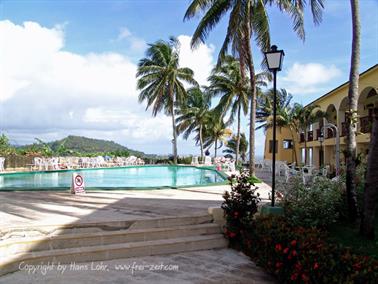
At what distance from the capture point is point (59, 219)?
567 cm

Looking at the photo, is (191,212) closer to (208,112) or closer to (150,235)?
(150,235)

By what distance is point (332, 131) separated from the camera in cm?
2464

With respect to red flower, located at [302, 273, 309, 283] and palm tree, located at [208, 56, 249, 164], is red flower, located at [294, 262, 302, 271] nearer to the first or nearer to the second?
red flower, located at [302, 273, 309, 283]

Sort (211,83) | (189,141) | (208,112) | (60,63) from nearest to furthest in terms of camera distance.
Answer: (60,63) < (211,83) < (208,112) < (189,141)

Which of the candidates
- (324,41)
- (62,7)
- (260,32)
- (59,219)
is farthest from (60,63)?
(59,219)

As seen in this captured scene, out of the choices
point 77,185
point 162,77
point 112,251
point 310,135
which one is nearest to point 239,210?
point 112,251

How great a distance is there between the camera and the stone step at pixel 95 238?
4.61 m

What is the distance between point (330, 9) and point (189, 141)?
33.4 m

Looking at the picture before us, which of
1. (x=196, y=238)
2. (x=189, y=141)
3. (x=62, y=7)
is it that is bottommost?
(x=196, y=238)

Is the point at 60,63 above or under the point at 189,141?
above

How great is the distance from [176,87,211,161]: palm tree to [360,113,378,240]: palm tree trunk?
99.1ft

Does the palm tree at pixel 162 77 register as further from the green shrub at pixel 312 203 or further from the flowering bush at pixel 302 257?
the flowering bush at pixel 302 257

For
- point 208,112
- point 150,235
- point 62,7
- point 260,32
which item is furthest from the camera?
point 208,112

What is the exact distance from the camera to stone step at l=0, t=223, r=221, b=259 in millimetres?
4614
